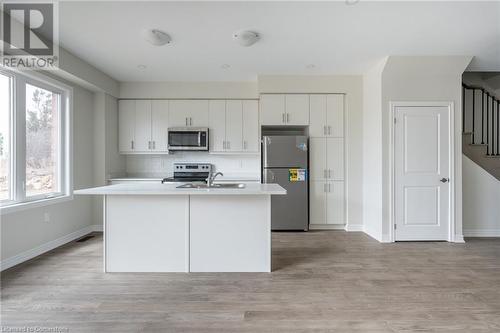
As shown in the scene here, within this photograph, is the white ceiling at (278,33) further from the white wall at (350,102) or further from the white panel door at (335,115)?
the white panel door at (335,115)

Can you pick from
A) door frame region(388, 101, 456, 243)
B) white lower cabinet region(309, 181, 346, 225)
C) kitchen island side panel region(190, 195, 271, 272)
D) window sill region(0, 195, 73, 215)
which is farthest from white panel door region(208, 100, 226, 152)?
door frame region(388, 101, 456, 243)

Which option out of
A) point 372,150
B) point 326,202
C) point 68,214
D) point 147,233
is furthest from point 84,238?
point 372,150

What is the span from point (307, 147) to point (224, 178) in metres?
1.50

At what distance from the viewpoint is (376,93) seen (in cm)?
381

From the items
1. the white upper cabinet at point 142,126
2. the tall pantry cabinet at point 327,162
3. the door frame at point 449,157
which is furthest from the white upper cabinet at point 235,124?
the door frame at point 449,157

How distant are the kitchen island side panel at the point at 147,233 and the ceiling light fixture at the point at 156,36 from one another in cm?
166

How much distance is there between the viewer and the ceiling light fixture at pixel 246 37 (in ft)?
8.95

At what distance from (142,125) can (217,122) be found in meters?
1.32

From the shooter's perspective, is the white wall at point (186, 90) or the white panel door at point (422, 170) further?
the white wall at point (186, 90)

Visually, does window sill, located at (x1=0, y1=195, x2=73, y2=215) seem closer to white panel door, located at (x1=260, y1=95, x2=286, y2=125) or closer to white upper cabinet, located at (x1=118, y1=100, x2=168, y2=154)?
white upper cabinet, located at (x1=118, y1=100, x2=168, y2=154)

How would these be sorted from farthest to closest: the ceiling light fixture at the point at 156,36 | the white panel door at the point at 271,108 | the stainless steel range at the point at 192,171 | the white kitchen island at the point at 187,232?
the stainless steel range at the point at 192,171, the white panel door at the point at 271,108, the ceiling light fixture at the point at 156,36, the white kitchen island at the point at 187,232

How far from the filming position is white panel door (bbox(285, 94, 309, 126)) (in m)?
4.35

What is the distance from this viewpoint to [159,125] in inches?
182

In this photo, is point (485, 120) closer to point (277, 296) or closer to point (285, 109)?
point (285, 109)
